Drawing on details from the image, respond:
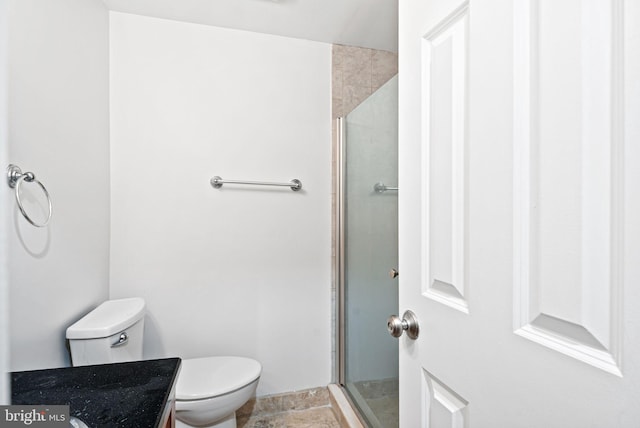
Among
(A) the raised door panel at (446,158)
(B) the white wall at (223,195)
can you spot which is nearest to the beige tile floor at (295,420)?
(B) the white wall at (223,195)

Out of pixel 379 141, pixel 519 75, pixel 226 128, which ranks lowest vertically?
pixel 519 75

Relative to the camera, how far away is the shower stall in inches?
54.5

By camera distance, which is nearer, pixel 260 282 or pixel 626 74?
pixel 626 74

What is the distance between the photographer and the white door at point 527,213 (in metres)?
0.38

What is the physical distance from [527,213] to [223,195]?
1.55 meters

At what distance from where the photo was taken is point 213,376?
4.91 feet

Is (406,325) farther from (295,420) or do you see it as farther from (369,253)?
(295,420)

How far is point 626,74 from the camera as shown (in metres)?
0.37

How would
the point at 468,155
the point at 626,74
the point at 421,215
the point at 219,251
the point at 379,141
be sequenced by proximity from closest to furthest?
the point at 626,74 → the point at 468,155 → the point at 421,215 → the point at 379,141 → the point at 219,251

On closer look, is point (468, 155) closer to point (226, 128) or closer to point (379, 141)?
point (379, 141)

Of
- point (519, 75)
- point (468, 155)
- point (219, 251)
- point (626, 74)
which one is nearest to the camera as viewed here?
point (626, 74)

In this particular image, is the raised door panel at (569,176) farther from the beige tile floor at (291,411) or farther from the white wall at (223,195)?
the beige tile floor at (291,411)

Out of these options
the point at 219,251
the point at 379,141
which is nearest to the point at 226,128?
the point at 219,251

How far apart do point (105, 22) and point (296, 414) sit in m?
2.23
